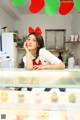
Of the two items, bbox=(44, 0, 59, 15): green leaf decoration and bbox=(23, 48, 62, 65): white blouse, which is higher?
bbox=(44, 0, 59, 15): green leaf decoration

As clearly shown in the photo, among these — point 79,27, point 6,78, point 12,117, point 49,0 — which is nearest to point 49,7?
point 49,0

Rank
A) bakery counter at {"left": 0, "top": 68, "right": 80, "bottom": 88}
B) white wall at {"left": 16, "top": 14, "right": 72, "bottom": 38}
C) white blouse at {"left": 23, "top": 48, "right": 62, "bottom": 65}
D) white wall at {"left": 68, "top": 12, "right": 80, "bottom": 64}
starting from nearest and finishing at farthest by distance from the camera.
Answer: bakery counter at {"left": 0, "top": 68, "right": 80, "bottom": 88} → white blouse at {"left": 23, "top": 48, "right": 62, "bottom": 65} → white wall at {"left": 68, "top": 12, "right": 80, "bottom": 64} → white wall at {"left": 16, "top": 14, "right": 72, "bottom": 38}

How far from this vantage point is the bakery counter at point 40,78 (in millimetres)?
1121

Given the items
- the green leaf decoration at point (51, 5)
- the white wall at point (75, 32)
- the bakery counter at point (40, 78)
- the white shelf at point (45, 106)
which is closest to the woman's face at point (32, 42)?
the bakery counter at point (40, 78)

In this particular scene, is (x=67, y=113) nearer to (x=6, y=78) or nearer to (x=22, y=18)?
(x=6, y=78)

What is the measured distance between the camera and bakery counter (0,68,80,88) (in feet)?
3.68

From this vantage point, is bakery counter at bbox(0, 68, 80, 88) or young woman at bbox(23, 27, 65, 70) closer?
bakery counter at bbox(0, 68, 80, 88)

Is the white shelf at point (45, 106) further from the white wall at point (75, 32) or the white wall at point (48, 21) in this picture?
the white wall at point (48, 21)

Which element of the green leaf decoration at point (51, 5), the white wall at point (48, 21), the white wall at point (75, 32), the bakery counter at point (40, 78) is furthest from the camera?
the white wall at point (48, 21)

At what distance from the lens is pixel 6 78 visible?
1.26 metres

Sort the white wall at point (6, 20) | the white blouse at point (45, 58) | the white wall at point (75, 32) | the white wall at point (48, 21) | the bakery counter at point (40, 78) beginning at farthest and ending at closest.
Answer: the white wall at point (48, 21), the white wall at point (75, 32), the white wall at point (6, 20), the white blouse at point (45, 58), the bakery counter at point (40, 78)

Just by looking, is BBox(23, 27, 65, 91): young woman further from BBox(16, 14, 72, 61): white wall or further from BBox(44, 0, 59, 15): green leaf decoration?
BBox(16, 14, 72, 61): white wall

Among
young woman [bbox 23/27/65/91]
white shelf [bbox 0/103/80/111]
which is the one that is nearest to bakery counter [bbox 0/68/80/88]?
white shelf [bbox 0/103/80/111]

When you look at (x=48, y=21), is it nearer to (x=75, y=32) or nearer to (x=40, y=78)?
(x=75, y=32)
